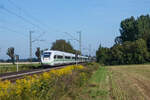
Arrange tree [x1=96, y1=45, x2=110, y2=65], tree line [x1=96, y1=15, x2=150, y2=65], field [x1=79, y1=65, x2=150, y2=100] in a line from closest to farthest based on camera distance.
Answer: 1. field [x1=79, y1=65, x2=150, y2=100]
2. tree line [x1=96, y1=15, x2=150, y2=65]
3. tree [x1=96, y1=45, x2=110, y2=65]

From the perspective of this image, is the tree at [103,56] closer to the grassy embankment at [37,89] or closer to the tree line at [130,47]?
the tree line at [130,47]

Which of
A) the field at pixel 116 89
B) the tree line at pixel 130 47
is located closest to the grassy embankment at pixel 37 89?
the field at pixel 116 89

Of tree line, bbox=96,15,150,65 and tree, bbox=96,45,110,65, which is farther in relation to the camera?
tree, bbox=96,45,110,65

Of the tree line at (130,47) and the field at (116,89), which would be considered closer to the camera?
the field at (116,89)

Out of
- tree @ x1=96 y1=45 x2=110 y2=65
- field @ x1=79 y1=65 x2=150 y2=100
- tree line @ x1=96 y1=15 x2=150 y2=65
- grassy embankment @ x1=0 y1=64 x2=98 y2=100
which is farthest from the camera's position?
tree @ x1=96 y1=45 x2=110 y2=65

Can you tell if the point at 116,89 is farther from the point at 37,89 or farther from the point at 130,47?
the point at 130,47

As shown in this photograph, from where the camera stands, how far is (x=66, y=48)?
360ft

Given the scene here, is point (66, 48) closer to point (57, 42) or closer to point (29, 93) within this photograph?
point (57, 42)

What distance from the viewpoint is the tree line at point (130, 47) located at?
69.8 m

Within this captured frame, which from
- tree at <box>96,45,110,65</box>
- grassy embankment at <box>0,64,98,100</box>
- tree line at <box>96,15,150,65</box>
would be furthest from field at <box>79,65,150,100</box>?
tree at <box>96,45,110,65</box>

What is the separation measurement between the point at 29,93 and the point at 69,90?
13.3 ft

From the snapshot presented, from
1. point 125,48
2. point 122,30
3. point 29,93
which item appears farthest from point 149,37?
point 29,93

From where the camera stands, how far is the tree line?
229 feet

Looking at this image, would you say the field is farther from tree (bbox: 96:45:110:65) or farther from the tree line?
tree (bbox: 96:45:110:65)
